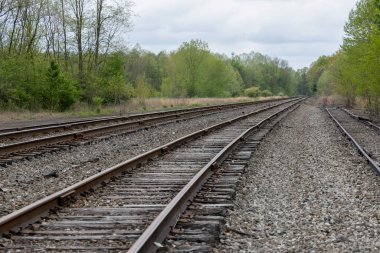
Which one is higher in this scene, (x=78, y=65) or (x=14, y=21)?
(x=14, y=21)

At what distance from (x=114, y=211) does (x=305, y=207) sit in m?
2.68

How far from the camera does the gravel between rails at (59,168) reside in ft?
25.4

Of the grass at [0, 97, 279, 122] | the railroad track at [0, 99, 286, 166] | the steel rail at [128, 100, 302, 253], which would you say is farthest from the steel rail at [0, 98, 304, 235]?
the grass at [0, 97, 279, 122]

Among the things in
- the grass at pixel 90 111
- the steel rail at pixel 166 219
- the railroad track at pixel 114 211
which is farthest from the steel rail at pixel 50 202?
the grass at pixel 90 111

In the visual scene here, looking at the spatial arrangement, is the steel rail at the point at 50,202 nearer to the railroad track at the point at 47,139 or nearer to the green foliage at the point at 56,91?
the railroad track at the point at 47,139

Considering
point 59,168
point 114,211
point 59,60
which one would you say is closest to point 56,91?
point 59,60

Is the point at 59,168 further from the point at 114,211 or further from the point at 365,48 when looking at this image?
the point at 365,48

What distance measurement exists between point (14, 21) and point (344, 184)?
33.5 m

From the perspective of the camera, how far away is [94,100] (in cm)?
3625

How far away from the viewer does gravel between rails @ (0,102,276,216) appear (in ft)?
25.4

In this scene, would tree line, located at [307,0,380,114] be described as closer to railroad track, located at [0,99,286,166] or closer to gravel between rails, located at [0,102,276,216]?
railroad track, located at [0,99,286,166]

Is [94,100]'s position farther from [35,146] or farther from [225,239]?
[225,239]

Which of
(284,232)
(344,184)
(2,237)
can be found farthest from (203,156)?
(2,237)

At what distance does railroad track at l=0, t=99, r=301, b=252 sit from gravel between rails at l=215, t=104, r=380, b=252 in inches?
28.8
